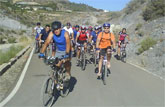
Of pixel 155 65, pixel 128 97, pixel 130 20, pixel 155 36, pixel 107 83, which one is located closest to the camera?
pixel 128 97

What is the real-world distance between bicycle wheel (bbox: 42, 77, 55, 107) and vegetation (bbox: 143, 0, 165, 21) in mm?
25106

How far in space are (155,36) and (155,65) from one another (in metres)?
8.16

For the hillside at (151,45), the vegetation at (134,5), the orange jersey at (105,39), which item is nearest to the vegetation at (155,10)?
the hillside at (151,45)

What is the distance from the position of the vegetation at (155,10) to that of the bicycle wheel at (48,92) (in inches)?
988

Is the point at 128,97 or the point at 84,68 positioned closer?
the point at 128,97

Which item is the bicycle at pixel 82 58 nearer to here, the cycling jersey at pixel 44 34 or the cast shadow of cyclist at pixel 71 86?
the cast shadow of cyclist at pixel 71 86

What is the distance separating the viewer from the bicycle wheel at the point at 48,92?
657 cm

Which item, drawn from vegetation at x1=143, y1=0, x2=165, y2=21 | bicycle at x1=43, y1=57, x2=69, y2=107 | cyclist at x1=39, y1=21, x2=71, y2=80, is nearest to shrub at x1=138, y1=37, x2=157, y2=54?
bicycle at x1=43, y1=57, x2=69, y2=107

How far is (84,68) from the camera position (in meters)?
12.1

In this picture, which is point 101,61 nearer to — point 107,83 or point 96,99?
point 107,83

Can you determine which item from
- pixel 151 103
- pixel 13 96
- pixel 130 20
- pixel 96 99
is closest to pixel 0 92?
pixel 13 96

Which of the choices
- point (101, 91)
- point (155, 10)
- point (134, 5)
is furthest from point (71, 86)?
point (134, 5)

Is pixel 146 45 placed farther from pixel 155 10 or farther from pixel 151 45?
pixel 155 10

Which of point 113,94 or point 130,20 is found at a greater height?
point 130,20
